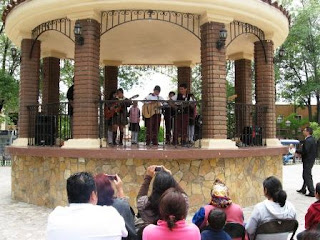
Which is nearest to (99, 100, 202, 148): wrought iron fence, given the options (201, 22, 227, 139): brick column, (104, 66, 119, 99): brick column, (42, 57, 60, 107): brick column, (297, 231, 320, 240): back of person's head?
(201, 22, 227, 139): brick column

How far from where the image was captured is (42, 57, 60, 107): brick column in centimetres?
1166

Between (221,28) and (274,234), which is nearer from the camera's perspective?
(274,234)

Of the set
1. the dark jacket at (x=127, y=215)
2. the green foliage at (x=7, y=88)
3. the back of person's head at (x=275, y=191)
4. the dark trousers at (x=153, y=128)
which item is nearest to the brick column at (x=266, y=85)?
the dark trousers at (x=153, y=128)

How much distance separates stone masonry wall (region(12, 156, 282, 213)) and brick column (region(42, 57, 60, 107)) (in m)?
2.57

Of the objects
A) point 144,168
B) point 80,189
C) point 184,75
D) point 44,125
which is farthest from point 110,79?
point 80,189

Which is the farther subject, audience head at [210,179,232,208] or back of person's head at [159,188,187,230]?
audience head at [210,179,232,208]

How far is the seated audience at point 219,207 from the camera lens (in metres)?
3.70

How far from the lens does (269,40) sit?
10367 mm

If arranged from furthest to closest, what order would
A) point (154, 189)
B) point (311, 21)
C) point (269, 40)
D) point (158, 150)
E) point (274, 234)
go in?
point (311, 21), point (269, 40), point (158, 150), point (274, 234), point (154, 189)

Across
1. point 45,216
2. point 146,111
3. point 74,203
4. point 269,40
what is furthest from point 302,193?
point 74,203

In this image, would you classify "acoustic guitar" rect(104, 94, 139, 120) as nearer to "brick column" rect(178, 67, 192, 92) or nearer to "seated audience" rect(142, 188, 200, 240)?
"brick column" rect(178, 67, 192, 92)

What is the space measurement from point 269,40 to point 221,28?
2.36 metres

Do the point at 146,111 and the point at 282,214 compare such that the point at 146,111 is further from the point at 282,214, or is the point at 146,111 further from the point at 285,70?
the point at 285,70

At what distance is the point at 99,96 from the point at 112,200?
18.2 feet
